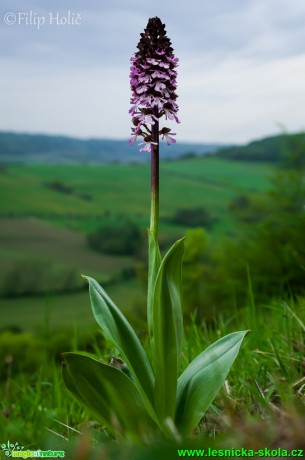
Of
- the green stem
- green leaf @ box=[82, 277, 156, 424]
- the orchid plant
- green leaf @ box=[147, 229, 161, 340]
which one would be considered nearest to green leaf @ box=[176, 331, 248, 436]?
the orchid plant

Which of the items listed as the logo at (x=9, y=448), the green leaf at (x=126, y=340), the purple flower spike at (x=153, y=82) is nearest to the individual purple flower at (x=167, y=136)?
the purple flower spike at (x=153, y=82)

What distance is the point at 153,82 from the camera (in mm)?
2143

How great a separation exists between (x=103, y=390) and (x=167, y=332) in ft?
1.01

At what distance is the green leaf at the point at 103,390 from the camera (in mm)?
2098

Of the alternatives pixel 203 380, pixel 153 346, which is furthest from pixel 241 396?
pixel 153 346

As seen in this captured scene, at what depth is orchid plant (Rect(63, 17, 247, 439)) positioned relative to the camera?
2.12m

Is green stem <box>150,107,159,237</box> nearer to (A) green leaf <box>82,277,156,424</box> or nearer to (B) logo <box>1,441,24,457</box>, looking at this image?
(A) green leaf <box>82,277,156,424</box>

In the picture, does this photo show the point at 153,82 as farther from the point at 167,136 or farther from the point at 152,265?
the point at 152,265

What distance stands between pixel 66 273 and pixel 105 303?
429 inches

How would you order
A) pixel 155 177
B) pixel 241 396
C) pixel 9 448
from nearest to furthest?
pixel 9 448
pixel 155 177
pixel 241 396

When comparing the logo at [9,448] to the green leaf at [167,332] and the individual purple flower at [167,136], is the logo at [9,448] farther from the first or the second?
the individual purple flower at [167,136]

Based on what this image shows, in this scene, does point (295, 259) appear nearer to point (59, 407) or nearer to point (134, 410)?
point (59, 407)

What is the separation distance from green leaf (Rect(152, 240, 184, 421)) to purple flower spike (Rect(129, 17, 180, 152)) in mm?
458

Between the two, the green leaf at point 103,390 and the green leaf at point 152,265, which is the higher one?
the green leaf at point 152,265
